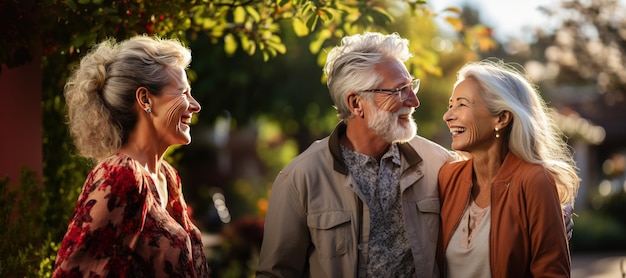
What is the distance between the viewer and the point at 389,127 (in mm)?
4160

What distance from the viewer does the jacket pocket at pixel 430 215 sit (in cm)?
416

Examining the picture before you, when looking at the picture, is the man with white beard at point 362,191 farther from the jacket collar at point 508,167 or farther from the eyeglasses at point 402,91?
the jacket collar at point 508,167

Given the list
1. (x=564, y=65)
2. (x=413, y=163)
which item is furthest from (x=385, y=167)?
(x=564, y=65)

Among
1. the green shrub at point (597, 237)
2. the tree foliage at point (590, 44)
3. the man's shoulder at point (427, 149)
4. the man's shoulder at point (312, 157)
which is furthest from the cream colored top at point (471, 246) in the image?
the green shrub at point (597, 237)

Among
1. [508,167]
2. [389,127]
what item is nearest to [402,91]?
[389,127]

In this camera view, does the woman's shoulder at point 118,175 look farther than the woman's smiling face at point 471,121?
No

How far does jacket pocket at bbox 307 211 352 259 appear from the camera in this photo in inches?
160

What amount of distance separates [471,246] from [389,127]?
679mm

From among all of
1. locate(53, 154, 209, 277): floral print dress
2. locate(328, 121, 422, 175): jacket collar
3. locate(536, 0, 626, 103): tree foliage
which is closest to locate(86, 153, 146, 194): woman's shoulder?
locate(53, 154, 209, 277): floral print dress

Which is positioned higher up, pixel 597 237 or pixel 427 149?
pixel 427 149

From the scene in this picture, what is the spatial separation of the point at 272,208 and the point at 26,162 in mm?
1508

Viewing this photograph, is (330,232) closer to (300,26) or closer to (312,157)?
(312,157)

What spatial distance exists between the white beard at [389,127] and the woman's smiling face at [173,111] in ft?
3.20

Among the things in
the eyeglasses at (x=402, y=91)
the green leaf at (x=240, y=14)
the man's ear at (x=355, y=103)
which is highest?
the green leaf at (x=240, y=14)
